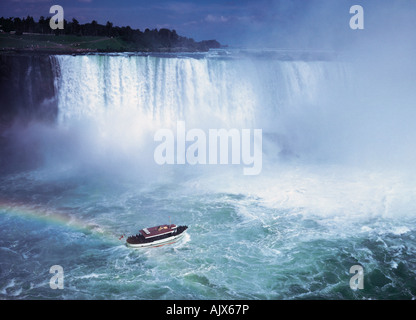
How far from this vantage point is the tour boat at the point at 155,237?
16.7m

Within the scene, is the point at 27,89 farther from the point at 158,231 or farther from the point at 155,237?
the point at 155,237

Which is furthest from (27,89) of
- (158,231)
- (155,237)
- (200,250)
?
(200,250)

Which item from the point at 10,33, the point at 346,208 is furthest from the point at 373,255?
the point at 10,33

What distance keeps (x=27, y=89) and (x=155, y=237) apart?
783 inches

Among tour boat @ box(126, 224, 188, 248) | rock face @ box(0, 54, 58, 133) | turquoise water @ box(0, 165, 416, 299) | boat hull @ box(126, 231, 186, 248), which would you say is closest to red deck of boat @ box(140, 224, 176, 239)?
tour boat @ box(126, 224, 188, 248)

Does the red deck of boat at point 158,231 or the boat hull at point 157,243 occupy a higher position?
the red deck of boat at point 158,231

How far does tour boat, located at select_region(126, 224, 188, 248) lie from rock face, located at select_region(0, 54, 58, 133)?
17539 mm

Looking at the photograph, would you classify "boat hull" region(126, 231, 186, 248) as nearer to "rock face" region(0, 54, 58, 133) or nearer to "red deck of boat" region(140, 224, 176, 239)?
"red deck of boat" region(140, 224, 176, 239)

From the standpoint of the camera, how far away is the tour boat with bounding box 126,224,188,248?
1672 centimetres

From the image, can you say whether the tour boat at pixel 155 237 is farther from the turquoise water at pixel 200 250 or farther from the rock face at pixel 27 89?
the rock face at pixel 27 89

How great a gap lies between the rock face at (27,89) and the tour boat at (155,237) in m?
17.5

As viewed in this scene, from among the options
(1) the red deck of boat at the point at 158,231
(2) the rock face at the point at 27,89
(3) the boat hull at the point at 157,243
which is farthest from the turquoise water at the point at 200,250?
(2) the rock face at the point at 27,89
